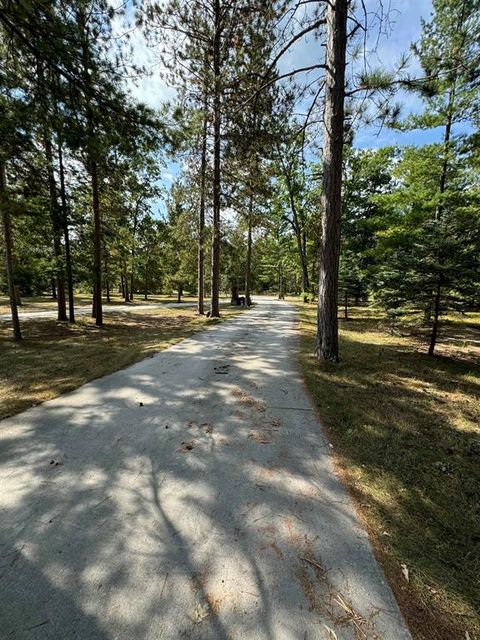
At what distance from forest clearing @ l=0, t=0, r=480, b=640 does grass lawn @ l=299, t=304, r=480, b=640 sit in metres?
0.02

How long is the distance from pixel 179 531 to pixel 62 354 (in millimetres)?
6204

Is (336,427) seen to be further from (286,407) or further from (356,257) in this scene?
(356,257)

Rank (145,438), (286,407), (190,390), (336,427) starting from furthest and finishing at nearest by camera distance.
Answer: (190,390) → (286,407) → (336,427) → (145,438)

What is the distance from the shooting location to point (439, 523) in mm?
1992

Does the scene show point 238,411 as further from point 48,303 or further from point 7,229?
point 48,303

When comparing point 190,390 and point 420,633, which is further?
point 190,390

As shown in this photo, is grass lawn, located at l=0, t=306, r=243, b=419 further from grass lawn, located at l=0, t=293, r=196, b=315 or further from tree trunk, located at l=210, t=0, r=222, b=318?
grass lawn, located at l=0, t=293, r=196, b=315

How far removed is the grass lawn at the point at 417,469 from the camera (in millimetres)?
1534

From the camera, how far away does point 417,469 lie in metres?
2.60

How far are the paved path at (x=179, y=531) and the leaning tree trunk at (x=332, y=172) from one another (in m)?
2.52

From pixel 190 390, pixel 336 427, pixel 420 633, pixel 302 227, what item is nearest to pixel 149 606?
pixel 420 633

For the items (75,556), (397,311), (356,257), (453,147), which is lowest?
(75,556)

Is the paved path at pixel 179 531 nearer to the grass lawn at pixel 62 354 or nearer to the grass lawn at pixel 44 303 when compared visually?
the grass lawn at pixel 62 354

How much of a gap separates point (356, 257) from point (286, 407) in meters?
11.8
